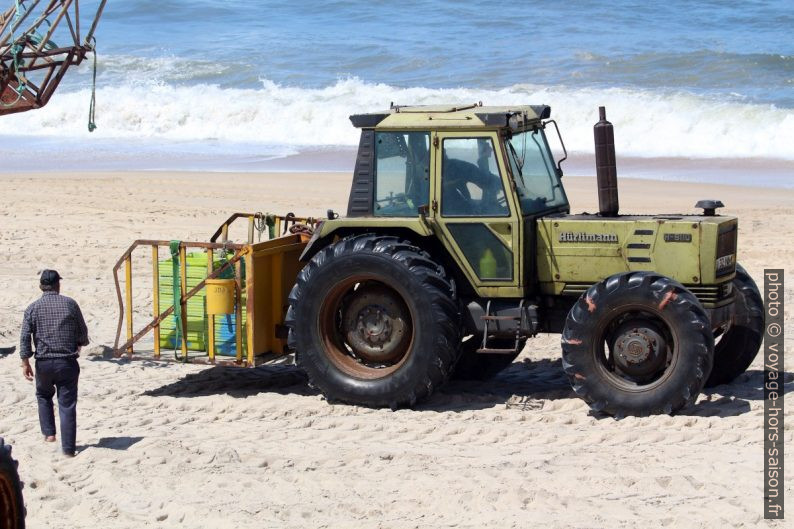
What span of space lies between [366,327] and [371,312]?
0.12 meters

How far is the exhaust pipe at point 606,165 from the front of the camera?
8.70 m

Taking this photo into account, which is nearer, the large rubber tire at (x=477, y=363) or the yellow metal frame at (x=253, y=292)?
the yellow metal frame at (x=253, y=292)

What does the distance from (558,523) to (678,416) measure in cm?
208

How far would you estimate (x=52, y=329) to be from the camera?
7.86 m

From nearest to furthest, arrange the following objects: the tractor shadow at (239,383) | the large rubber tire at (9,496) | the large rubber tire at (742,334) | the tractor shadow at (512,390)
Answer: the large rubber tire at (9,496) → the tractor shadow at (512,390) → the large rubber tire at (742,334) → the tractor shadow at (239,383)

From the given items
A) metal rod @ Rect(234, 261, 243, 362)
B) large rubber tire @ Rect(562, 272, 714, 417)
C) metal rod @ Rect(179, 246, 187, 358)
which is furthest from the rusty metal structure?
large rubber tire @ Rect(562, 272, 714, 417)

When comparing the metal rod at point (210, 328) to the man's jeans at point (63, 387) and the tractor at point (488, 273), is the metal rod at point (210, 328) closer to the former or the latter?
the tractor at point (488, 273)

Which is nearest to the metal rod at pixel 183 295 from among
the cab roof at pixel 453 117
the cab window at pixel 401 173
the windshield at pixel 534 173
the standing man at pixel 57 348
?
the standing man at pixel 57 348

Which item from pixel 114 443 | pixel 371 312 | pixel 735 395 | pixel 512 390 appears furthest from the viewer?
pixel 512 390

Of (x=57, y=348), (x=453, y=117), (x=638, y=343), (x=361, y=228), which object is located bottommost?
(x=638, y=343)

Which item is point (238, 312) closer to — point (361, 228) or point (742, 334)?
point (361, 228)

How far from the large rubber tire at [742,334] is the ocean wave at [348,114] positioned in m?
17.0

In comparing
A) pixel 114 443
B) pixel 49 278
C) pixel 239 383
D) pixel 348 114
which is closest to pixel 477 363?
pixel 239 383

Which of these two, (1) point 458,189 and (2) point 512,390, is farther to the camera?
(2) point 512,390
